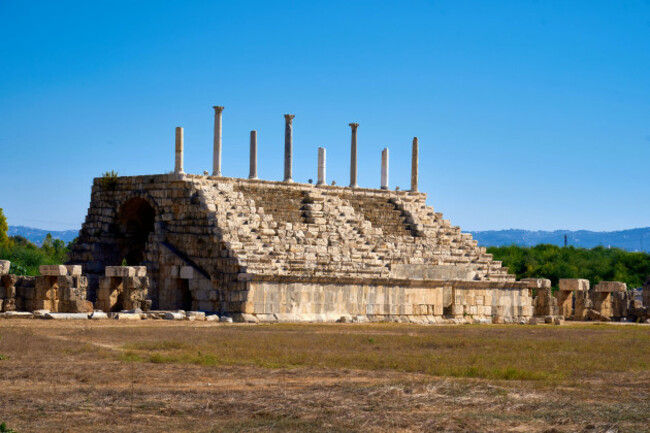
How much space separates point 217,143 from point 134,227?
15.3ft

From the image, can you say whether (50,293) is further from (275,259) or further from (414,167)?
(414,167)

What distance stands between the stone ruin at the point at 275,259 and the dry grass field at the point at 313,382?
864 centimetres

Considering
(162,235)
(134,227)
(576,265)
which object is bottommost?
(162,235)

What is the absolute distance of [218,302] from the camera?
37812 millimetres

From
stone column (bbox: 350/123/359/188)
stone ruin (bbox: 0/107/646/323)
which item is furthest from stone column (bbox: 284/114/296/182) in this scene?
stone column (bbox: 350/123/359/188)

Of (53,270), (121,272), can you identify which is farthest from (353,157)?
(53,270)

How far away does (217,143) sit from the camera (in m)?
46.1

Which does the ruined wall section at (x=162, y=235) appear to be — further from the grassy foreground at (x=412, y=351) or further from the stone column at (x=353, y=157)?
the stone column at (x=353, y=157)

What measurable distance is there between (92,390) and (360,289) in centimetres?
2354

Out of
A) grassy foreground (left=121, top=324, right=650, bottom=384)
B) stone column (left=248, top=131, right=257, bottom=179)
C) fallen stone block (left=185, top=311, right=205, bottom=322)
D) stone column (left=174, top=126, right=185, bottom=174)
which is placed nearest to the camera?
grassy foreground (left=121, top=324, right=650, bottom=384)

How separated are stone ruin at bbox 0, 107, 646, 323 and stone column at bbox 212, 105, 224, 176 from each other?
39 millimetres

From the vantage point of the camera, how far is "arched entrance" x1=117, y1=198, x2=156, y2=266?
4366cm

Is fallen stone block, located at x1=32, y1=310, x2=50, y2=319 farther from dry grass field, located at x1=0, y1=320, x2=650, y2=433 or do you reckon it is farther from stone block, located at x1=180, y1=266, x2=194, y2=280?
stone block, located at x1=180, y1=266, x2=194, y2=280

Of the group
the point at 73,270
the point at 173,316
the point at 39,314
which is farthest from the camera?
the point at 73,270
